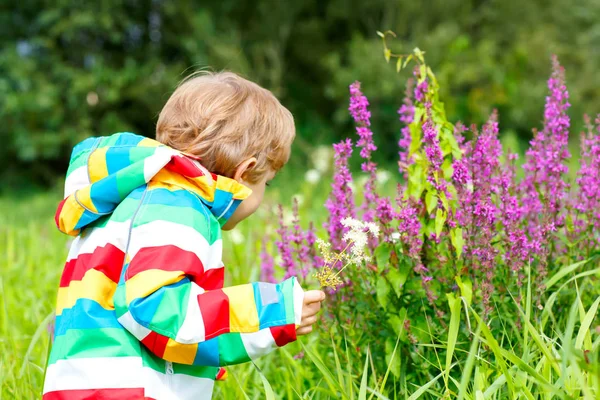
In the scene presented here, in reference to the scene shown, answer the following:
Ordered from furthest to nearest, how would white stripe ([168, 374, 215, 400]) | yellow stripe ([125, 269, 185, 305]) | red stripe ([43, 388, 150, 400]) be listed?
white stripe ([168, 374, 215, 400]) → red stripe ([43, 388, 150, 400]) → yellow stripe ([125, 269, 185, 305])

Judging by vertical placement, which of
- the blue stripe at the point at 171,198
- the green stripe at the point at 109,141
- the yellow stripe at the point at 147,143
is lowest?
the blue stripe at the point at 171,198

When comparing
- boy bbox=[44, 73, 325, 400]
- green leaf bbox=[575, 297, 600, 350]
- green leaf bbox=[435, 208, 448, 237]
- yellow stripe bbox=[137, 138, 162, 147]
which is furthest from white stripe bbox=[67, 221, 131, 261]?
green leaf bbox=[575, 297, 600, 350]

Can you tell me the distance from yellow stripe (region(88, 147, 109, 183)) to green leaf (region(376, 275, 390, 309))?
2.76 ft

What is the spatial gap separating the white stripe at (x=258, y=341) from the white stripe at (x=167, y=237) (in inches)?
8.0

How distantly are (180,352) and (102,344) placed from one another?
0.63ft

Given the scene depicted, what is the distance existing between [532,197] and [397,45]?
776 centimetres

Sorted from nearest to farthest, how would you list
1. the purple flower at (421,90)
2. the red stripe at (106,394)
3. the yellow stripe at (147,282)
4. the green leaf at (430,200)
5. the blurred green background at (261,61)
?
the yellow stripe at (147,282) < the red stripe at (106,394) < the green leaf at (430,200) < the purple flower at (421,90) < the blurred green background at (261,61)

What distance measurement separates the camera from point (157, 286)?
1425mm

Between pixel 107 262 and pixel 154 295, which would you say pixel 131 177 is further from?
pixel 154 295

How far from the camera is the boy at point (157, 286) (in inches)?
58.2

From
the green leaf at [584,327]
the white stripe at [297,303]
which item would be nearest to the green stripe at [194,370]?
the white stripe at [297,303]

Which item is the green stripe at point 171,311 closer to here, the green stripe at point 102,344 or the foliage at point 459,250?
the green stripe at point 102,344

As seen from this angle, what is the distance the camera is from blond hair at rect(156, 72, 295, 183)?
5.77ft

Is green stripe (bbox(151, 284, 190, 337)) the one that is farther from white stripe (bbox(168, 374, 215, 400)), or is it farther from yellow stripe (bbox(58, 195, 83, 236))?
yellow stripe (bbox(58, 195, 83, 236))
